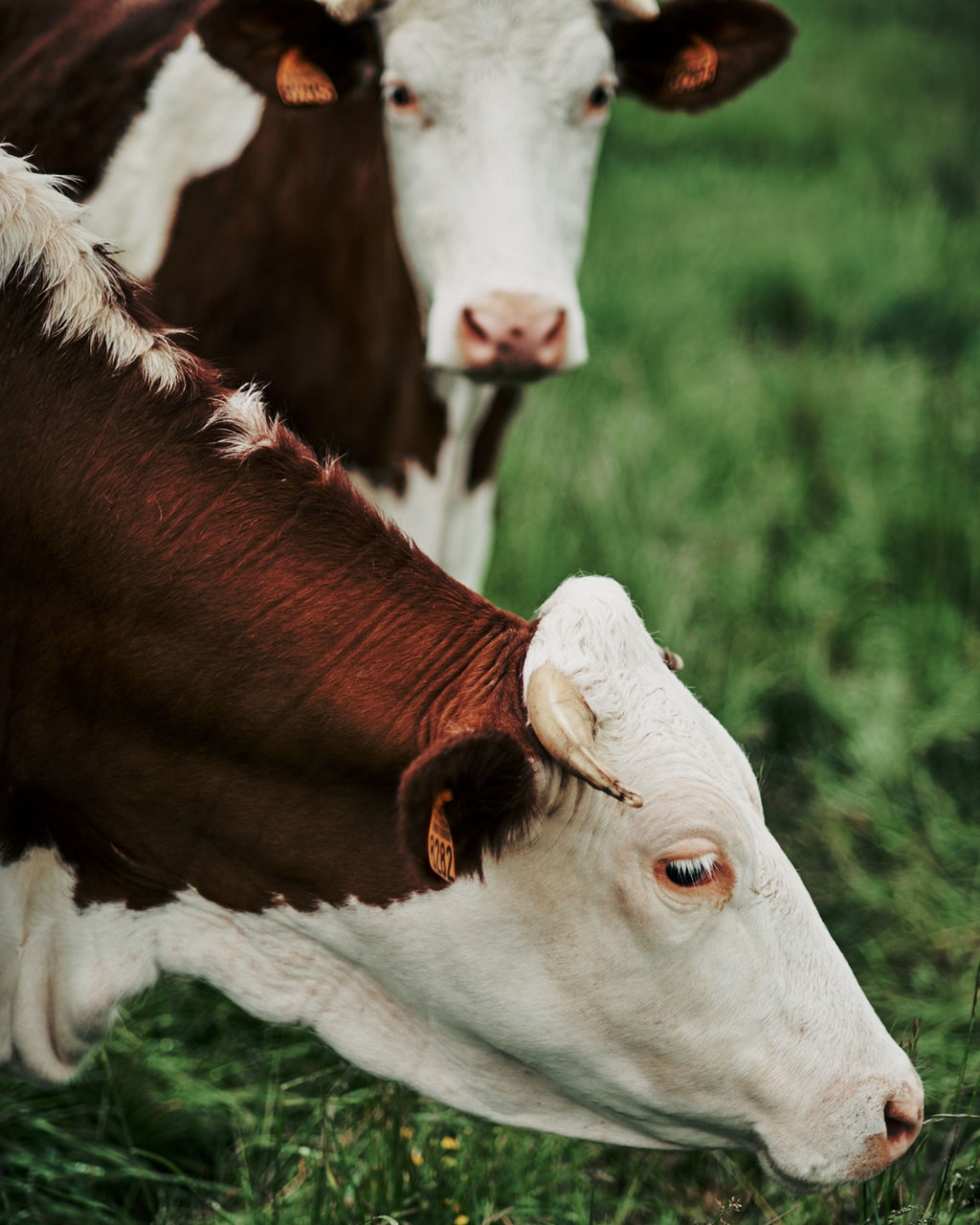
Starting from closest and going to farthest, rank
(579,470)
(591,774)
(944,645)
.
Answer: (591,774) → (944,645) → (579,470)

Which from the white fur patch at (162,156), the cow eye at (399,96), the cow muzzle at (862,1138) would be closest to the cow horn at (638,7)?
the cow eye at (399,96)

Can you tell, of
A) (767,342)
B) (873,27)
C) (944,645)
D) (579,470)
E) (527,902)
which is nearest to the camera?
(527,902)

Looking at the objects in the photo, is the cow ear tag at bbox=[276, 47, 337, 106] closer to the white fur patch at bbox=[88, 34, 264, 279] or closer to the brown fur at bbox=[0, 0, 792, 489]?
the brown fur at bbox=[0, 0, 792, 489]

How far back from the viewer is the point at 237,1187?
2.46m

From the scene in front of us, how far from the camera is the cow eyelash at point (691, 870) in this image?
180cm

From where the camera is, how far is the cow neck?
1874mm

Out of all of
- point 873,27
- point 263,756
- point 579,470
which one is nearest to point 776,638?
point 579,470

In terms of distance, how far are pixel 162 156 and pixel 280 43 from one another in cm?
38

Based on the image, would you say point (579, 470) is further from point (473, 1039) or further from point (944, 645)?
point (473, 1039)

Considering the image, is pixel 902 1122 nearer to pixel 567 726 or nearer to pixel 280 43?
pixel 567 726

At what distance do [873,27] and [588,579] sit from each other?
488 inches

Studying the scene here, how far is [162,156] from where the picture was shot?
3061mm

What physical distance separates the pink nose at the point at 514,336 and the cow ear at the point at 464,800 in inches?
49.1

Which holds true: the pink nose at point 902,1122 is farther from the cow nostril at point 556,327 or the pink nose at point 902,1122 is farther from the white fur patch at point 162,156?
the white fur patch at point 162,156
